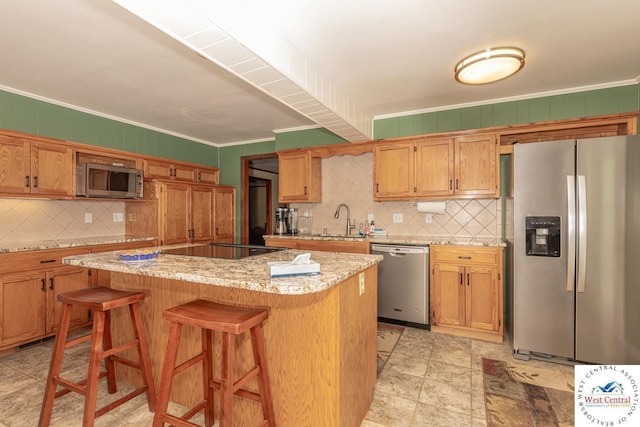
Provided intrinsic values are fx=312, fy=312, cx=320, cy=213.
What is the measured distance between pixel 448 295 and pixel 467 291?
186 mm

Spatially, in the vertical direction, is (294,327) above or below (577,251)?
below

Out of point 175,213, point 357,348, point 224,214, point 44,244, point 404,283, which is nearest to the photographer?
point 357,348

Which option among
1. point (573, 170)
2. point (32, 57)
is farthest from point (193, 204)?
point (573, 170)

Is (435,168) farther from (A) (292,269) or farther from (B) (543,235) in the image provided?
(A) (292,269)

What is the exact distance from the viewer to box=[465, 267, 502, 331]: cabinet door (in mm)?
3016

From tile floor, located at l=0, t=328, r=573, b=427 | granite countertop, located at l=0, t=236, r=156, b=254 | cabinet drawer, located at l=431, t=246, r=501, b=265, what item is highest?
granite countertop, located at l=0, t=236, r=156, b=254

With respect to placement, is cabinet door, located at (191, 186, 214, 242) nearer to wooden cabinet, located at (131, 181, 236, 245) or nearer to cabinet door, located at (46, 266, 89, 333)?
wooden cabinet, located at (131, 181, 236, 245)

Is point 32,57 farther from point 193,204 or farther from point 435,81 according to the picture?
point 435,81

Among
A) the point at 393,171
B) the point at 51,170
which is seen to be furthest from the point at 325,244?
the point at 51,170

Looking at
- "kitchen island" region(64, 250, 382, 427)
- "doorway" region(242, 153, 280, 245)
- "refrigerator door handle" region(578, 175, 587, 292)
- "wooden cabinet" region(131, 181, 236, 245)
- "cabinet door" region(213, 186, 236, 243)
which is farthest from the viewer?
"doorway" region(242, 153, 280, 245)

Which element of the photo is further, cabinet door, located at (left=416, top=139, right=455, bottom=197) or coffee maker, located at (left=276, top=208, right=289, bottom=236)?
coffee maker, located at (left=276, top=208, right=289, bottom=236)

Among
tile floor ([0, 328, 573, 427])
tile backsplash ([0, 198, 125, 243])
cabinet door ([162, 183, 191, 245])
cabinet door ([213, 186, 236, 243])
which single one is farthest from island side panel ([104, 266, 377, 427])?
cabinet door ([213, 186, 236, 243])

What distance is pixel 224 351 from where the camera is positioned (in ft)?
4.65

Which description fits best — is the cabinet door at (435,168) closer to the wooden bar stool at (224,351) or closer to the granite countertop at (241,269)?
the granite countertop at (241,269)
